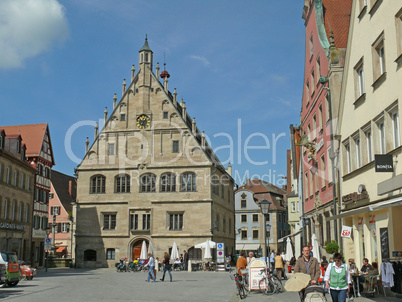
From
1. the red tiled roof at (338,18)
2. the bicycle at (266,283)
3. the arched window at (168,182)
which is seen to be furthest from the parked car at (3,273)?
the arched window at (168,182)

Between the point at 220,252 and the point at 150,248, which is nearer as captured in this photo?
the point at 220,252

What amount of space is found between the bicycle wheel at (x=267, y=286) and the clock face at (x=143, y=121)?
31.4 metres

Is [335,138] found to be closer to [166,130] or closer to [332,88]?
[332,88]

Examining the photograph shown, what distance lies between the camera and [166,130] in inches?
1873

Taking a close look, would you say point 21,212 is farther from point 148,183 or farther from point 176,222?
point 176,222

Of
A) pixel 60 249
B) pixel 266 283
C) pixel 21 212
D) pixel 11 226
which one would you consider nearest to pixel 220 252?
pixel 11 226

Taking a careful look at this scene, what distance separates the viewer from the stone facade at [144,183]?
4597 cm

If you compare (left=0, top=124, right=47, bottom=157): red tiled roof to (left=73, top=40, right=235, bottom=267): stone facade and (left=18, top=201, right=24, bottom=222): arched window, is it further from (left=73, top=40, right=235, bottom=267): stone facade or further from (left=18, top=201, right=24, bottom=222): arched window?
(left=18, top=201, right=24, bottom=222): arched window

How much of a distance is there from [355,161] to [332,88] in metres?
5.51

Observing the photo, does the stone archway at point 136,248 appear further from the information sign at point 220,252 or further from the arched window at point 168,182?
the information sign at point 220,252

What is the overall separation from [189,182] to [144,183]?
4.52 m

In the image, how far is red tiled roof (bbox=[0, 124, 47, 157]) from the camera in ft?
162

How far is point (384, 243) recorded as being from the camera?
53.4ft

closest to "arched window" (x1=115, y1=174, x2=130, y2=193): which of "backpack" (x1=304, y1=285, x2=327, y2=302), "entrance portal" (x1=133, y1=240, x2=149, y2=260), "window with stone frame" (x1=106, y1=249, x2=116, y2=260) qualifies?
"entrance portal" (x1=133, y1=240, x2=149, y2=260)
